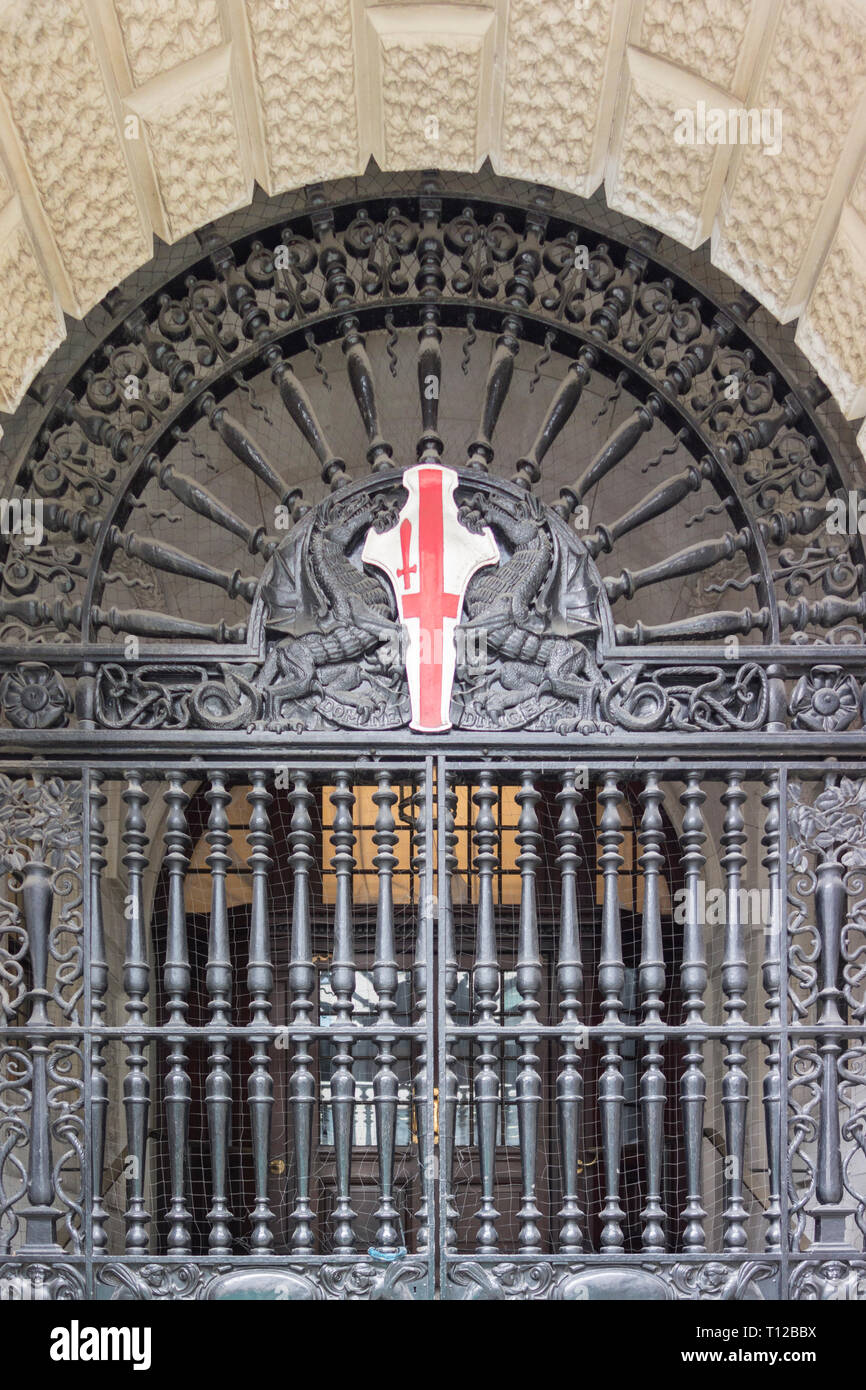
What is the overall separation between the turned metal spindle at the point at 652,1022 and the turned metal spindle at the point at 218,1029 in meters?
1.00

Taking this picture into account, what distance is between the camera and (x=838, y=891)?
12.9ft

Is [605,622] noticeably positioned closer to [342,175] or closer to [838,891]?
[838,891]

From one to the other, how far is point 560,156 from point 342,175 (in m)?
0.55

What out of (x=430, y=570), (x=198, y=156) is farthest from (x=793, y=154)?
(x=198, y=156)

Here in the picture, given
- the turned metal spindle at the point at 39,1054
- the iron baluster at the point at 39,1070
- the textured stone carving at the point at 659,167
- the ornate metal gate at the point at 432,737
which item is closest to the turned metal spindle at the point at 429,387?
the ornate metal gate at the point at 432,737

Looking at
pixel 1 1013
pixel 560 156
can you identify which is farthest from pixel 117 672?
pixel 560 156

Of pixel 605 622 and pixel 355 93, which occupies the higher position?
pixel 355 93

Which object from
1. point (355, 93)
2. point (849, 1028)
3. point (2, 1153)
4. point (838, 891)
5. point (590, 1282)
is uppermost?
point (355, 93)

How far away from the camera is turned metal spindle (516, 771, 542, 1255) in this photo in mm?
3812

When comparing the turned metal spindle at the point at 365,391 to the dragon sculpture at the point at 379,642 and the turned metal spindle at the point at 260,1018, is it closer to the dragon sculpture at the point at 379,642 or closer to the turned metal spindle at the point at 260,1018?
the dragon sculpture at the point at 379,642

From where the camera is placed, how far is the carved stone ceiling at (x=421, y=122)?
3.71 meters

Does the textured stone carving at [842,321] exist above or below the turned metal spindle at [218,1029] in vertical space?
above

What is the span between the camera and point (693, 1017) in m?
3.89

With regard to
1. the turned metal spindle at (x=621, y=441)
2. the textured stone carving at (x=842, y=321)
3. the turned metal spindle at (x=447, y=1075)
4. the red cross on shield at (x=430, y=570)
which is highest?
the textured stone carving at (x=842, y=321)
